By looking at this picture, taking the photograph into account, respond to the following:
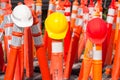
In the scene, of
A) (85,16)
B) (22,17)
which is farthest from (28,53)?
(22,17)

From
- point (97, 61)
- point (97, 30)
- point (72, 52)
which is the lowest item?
point (72, 52)

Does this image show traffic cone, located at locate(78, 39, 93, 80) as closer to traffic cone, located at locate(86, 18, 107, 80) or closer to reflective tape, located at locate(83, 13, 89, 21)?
traffic cone, located at locate(86, 18, 107, 80)

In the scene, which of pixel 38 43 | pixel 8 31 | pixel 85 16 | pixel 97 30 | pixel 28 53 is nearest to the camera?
pixel 97 30

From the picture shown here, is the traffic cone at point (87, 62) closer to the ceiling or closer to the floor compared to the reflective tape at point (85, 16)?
closer to the floor

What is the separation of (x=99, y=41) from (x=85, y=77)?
0.26 metres

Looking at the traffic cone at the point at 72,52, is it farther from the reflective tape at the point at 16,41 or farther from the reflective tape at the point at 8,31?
the reflective tape at the point at 16,41

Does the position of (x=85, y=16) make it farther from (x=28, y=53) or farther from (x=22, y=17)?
(x=22, y=17)

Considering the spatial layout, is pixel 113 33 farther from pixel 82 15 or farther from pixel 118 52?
pixel 118 52

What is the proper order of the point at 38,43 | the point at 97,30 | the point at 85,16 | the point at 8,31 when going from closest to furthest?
the point at 97,30 < the point at 38,43 < the point at 8,31 < the point at 85,16

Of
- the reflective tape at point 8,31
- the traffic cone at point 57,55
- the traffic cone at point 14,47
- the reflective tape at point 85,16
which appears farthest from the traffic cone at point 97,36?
the reflective tape at point 85,16

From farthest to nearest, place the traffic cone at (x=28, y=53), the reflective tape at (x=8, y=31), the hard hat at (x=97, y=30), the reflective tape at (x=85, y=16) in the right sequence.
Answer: the reflective tape at (x=85, y=16), the traffic cone at (x=28, y=53), the reflective tape at (x=8, y=31), the hard hat at (x=97, y=30)

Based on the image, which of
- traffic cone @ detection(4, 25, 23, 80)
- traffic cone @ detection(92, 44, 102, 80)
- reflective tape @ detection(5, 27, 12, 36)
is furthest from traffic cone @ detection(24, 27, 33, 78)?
traffic cone @ detection(92, 44, 102, 80)

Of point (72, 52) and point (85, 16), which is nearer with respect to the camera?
point (72, 52)

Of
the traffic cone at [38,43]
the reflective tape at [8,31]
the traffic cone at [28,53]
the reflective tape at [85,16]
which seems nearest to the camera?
the traffic cone at [38,43]
